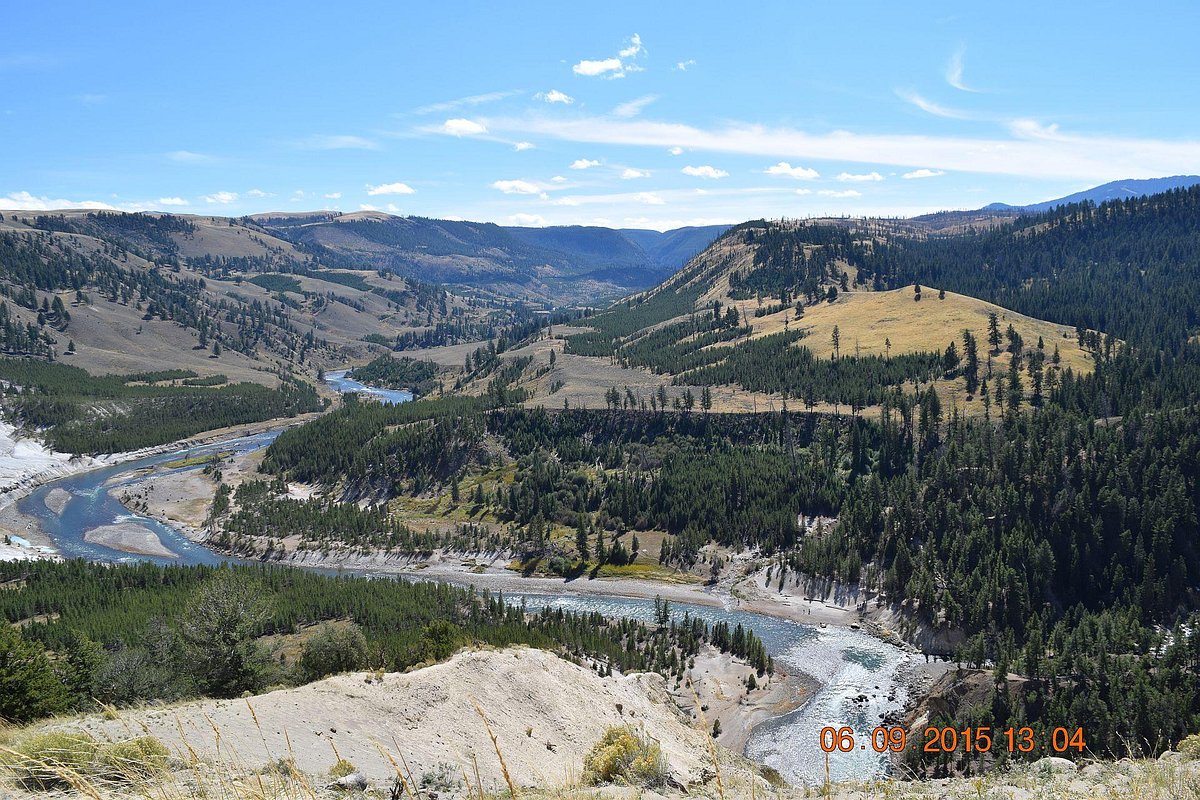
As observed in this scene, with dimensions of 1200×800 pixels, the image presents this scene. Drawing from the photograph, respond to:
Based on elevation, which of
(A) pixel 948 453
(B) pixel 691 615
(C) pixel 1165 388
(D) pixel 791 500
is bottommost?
(B) pixel 691 615

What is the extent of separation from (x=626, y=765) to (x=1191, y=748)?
908 inches

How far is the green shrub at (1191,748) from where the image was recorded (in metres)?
28.6

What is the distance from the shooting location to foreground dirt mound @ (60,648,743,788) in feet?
99.7

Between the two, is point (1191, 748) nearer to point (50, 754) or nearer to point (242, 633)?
point (50, 754)

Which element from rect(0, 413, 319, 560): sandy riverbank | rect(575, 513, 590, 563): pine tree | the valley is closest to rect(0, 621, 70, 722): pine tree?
the valley

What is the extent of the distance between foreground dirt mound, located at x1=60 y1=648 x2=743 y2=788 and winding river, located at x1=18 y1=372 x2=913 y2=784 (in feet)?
49.3

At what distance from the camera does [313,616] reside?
9319cm

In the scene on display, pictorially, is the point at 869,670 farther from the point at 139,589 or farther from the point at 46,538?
the point at 46,538

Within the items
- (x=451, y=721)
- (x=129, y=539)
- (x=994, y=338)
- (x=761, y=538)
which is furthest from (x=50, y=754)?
(x=994, y=338)

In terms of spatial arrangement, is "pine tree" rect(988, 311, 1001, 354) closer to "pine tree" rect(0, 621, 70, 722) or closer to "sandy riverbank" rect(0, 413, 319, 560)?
"pine tree" rect(0, 621, 70, 722)

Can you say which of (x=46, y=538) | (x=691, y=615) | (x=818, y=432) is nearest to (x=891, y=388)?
(x=818, y=432)

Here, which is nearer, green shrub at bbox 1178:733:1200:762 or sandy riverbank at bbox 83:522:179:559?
green shrub at bbox 1178:733:1200:762

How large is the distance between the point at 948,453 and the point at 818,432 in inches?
1675

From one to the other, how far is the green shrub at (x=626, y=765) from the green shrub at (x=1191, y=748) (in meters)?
21.0
